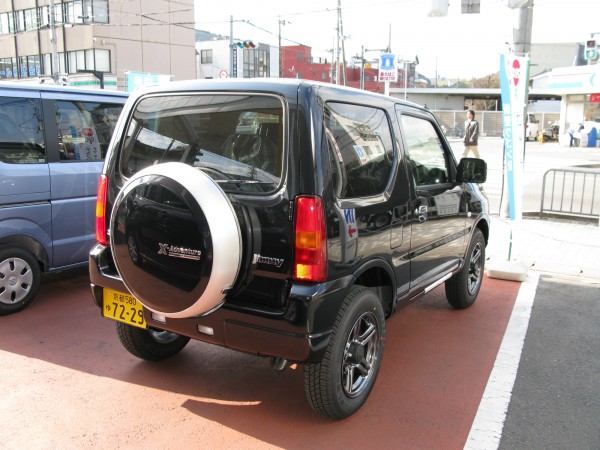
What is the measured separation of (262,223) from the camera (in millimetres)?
2820

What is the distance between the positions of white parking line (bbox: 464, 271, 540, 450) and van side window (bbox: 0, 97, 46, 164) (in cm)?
424

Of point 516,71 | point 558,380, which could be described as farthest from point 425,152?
→ point 516,71

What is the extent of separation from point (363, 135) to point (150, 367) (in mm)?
2258

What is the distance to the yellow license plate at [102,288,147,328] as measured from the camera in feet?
10.6

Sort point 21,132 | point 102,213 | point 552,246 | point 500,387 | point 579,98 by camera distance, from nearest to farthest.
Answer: point 102,213, point 500,387, point 21,132, point 552,246, point 579,98

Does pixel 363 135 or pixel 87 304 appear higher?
pixel 363 135

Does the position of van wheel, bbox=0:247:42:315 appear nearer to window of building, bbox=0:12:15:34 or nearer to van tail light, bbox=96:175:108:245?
van tail light, bbox=96:175:108:245

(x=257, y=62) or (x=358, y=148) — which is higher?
(x=257, y=62)

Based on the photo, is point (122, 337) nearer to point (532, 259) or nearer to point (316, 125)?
point (316, 125)

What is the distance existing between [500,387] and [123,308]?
2588 millimetres

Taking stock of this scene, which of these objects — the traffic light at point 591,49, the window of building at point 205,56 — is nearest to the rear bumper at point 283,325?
the traffic light at point 591,49

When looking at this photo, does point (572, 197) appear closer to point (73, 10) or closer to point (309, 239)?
point (309, 239)

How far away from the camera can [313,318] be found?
2750mm

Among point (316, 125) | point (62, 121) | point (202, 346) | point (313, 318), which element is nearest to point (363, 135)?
point (316, 125)
